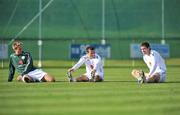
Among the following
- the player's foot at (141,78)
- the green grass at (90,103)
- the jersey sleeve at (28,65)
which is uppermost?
the jersey sleeve at (28,65)

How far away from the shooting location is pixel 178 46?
29.8 m

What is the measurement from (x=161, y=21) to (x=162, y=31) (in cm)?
50

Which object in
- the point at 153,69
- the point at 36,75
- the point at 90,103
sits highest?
the point at 153,69

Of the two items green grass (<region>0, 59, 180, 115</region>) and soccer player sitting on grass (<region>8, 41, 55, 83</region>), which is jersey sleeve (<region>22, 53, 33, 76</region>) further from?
green grass (<region>0, 59, 180, 115</region>)

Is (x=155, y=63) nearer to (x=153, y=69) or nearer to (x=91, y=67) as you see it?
(x=153, y=69)

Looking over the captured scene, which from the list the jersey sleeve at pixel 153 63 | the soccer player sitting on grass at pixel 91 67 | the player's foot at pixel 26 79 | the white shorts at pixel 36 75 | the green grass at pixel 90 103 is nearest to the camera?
the green grass at pixel 90 103

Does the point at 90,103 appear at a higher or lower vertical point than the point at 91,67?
lower

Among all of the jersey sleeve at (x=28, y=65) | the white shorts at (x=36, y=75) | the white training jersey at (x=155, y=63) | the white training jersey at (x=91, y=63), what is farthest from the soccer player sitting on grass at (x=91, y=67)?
the white training jersey at (x=155, y=63)

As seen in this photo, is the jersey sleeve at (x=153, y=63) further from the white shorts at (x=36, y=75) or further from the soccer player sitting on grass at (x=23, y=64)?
the white shorts at (x=36, y=75)

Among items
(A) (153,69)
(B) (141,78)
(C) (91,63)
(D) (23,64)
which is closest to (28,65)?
(D) (23,64)

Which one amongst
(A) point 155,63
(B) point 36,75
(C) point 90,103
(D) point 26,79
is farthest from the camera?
(B) point 36,75

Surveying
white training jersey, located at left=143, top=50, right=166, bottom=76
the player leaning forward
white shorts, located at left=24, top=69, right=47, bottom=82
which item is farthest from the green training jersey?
white training jersey, located at left=143, top=50, right=166, bottom=76

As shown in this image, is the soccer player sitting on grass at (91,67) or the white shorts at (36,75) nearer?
the white shorts at (36,75)

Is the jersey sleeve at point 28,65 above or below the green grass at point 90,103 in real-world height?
above
